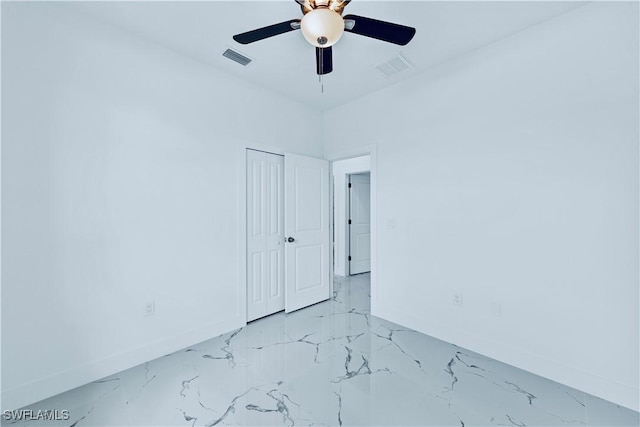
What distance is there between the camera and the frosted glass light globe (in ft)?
4.56

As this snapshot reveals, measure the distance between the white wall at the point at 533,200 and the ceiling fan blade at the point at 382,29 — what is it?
4.19 feet

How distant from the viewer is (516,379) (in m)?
2.10

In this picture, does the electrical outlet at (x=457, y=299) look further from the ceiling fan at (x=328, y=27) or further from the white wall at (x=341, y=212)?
the white wall at (x=341, y=212)

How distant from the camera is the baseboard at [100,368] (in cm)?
180

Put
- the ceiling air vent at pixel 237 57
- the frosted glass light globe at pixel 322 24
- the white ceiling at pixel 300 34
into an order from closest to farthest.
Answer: the frosted glass light globe at pixel 322 24 < the white ceiling at pixel 300 34 < the ceiling air vent at pixel 237 57

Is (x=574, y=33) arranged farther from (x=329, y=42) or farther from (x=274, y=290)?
(x=274, y=290)

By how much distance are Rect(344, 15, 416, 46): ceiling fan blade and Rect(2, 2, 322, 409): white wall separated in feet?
5.83

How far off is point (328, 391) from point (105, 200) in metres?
2.22

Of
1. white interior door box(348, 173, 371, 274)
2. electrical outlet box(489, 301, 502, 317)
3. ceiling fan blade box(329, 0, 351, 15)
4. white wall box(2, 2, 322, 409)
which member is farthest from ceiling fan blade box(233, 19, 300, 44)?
white interior door box(348, 173, 371, 274)

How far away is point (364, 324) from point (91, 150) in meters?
3.00

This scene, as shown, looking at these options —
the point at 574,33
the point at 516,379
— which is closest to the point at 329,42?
the point at 574,33

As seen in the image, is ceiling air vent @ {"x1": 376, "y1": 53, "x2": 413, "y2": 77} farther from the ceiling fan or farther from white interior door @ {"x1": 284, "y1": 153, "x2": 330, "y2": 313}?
white interior door @ {"x1": 284, "y1": 153, "x2": 330, "y2": 313}

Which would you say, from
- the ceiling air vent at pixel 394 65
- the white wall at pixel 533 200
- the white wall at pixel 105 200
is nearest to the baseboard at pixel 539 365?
the white wall at pixel 533 200

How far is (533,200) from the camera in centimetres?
220
